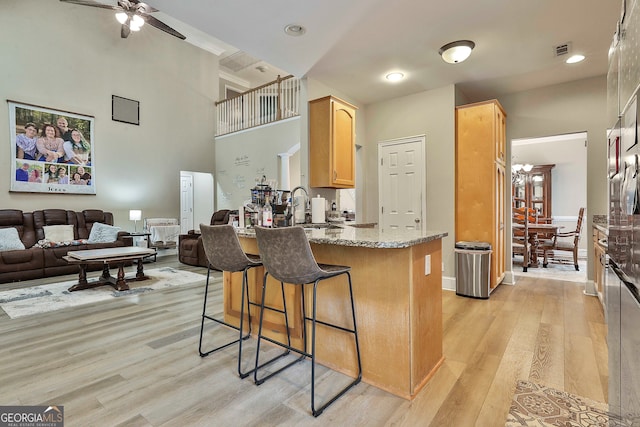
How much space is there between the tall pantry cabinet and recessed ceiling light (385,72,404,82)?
0.92 m

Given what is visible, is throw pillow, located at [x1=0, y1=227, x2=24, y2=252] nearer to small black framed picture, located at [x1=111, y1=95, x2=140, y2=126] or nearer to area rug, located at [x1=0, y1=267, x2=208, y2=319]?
area rug, located at [x1=0, y1=267, x2=208, y2=319]

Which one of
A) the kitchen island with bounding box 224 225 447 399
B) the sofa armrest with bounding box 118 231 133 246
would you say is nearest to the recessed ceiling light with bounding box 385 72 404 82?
the kitchen island with bounding box 224 225 447 399

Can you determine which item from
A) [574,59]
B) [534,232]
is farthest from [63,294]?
[534,232]

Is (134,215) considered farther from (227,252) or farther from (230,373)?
(230,373)

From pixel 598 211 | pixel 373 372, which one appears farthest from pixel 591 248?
pixel 373 372

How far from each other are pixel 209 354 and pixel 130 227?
584 centimetres

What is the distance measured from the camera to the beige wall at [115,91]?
5.66 metres

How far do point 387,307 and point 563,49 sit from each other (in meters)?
3.37

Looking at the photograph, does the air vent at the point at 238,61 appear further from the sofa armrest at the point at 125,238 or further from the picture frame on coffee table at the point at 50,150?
the sofa armrest at the point at 125,238

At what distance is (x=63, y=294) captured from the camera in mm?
4031

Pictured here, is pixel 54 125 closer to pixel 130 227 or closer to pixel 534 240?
pixel 130 227

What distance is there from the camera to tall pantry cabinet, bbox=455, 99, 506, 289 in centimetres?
402

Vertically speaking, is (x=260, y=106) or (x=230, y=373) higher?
(x=260, y=106)

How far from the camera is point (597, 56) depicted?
136 inches
